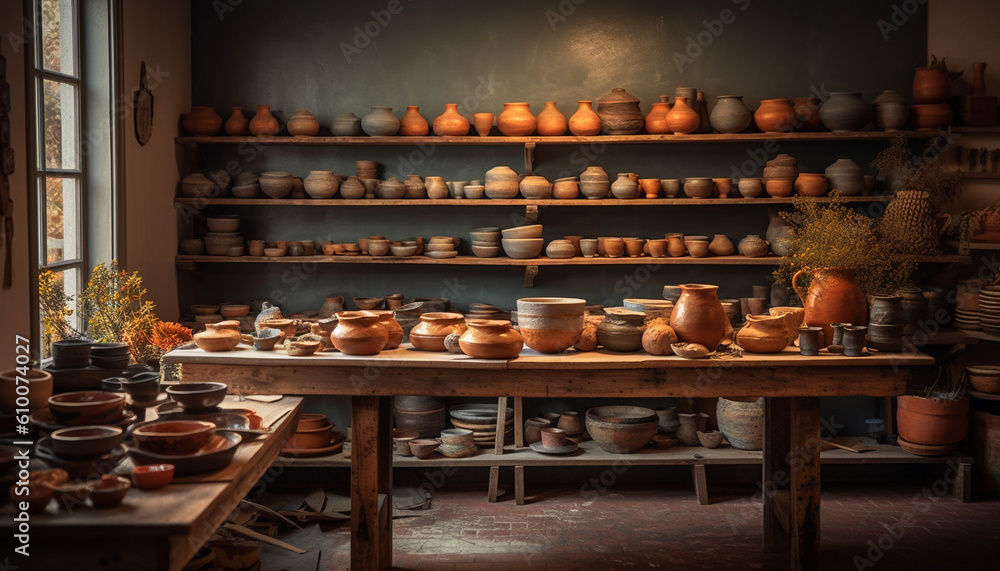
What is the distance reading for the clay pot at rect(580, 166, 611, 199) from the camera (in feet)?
A: 18.2

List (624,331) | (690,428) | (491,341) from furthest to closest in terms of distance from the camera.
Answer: (690,428)
(624,331)
(491,341)

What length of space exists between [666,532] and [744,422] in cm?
94

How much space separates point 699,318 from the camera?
365 cm

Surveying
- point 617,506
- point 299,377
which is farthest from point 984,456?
point 299,377

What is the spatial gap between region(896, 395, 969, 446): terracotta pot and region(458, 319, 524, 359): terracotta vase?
2.96 metres

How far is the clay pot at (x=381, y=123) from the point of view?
220 inches

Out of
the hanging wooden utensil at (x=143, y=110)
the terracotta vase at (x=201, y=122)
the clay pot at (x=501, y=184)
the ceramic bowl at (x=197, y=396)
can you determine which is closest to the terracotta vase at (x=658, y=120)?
the clay pot at (x=501, y=184)

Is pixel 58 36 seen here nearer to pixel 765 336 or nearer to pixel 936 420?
pixel 765 336

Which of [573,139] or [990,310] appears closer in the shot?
[990,310]

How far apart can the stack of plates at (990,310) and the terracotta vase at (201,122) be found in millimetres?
4914

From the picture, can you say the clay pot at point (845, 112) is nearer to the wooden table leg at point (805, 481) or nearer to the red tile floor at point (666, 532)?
the red tile floor at point (666, 532)

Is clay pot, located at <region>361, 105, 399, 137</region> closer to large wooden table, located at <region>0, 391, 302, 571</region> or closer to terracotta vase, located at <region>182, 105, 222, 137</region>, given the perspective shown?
terracotta vase, located at <region>182, 105, 222, 137</region>

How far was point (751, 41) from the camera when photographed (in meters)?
5.78

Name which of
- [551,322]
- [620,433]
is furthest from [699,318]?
[620,433]
